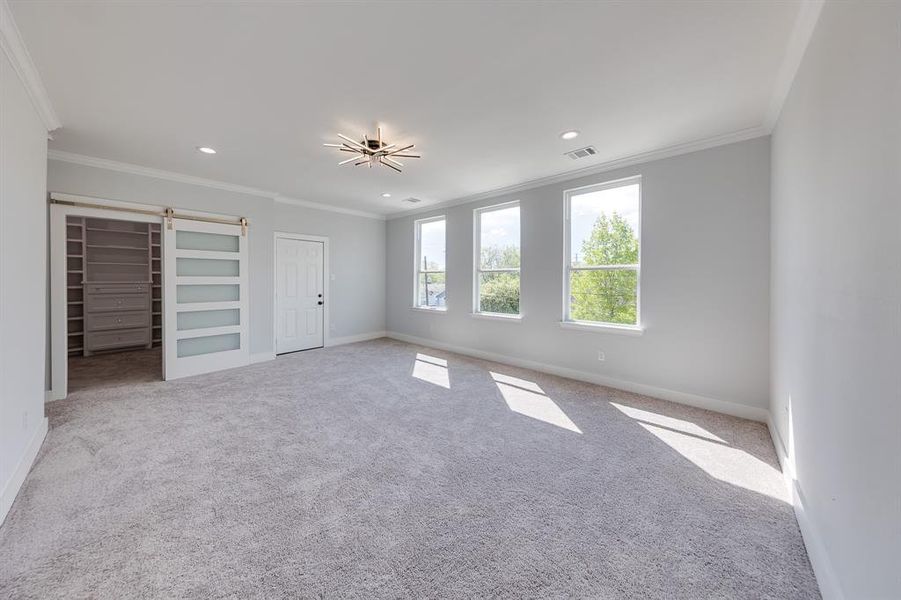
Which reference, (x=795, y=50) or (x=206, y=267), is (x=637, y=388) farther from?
(x=206, y=267)

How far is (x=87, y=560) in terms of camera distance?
1.62 metres

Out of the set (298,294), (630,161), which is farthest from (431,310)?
(630,161)

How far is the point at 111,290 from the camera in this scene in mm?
6129

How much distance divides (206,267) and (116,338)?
3.01 meters

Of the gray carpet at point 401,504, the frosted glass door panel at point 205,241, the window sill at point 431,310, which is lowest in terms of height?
the gray carpet at point 401,504

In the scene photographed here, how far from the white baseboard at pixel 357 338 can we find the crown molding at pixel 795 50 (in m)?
6.63

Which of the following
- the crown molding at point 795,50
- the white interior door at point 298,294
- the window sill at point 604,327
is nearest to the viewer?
the crown molding at point 795,50

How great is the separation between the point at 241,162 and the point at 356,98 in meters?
2.30

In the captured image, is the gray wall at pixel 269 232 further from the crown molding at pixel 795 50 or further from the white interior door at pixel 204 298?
the crown molding at pixel 795 50

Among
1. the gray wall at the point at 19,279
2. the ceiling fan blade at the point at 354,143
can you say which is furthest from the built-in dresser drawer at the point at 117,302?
the ceiling fan blade at the point at 354,143

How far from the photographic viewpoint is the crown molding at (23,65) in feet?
6.16

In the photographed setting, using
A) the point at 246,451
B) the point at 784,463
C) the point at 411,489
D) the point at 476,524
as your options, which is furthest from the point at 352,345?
the point at 784,463

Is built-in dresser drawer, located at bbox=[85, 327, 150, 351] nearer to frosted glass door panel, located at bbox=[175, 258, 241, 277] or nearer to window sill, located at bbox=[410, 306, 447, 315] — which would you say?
frosted glass door panel, located at bbox=[175, 258, 241, 277]

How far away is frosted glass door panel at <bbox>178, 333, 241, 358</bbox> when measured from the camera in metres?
4.67
